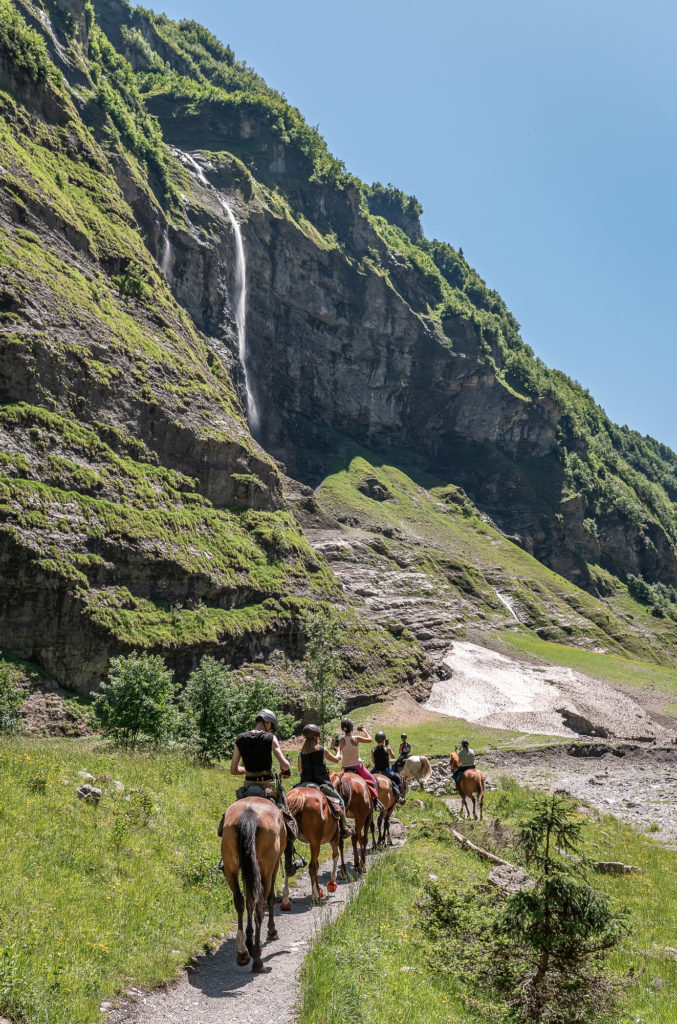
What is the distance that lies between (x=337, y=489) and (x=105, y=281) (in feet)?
233

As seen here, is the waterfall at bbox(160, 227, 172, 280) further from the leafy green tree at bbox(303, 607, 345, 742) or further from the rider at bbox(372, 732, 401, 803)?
the rider at bbox(372, 732, 401, 803)

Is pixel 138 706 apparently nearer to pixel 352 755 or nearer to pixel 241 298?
pixel 352 755

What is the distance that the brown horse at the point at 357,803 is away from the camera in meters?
15.2

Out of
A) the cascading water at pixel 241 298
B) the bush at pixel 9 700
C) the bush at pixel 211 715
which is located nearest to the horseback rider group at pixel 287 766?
the bush at pixel 211 715

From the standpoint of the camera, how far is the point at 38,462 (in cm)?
4172

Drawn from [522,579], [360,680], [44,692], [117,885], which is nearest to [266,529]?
[360,680]

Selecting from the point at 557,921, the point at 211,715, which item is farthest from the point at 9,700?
the point at 557,921

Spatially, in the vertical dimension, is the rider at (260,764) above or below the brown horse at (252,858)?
above

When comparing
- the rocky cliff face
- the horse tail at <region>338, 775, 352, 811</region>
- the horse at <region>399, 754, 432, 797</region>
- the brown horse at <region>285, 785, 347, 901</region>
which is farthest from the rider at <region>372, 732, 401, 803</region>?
the rocky cliff face

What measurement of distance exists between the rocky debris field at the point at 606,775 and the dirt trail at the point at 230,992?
1958cm

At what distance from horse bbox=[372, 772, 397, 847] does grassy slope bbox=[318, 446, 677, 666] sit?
255 ft

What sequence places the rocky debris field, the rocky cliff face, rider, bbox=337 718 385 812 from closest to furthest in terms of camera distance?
rider, bbox=337 718 385 812 < the rocky debris field < the rocky cliff face

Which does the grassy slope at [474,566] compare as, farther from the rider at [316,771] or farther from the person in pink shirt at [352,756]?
the rider at [316,771]

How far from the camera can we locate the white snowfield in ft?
204
